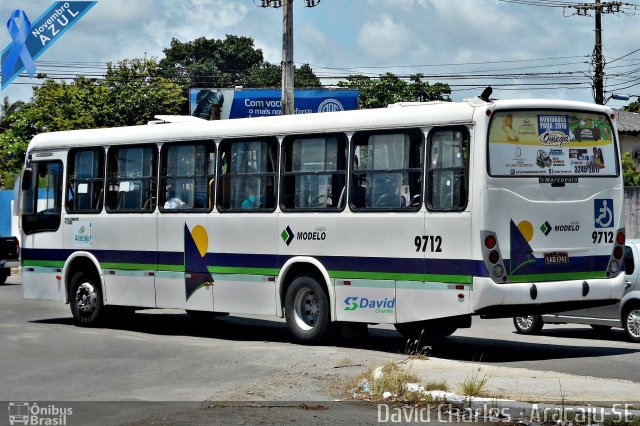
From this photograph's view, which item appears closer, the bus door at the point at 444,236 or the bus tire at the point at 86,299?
the bus door at the point at 444,236

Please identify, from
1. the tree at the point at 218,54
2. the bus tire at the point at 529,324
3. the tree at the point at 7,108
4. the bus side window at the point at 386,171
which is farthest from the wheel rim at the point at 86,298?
the tree at the point at 218,54

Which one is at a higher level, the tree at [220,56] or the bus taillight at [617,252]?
the tree at [220,56]

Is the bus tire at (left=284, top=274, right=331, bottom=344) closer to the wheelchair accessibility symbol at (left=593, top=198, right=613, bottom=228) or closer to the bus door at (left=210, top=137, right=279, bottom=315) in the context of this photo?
the bus door at (left=210, top=137, right=279, bottom=315)

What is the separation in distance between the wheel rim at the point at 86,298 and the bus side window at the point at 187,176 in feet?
7.52

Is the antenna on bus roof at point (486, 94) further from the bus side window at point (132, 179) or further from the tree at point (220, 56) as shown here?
the tree at point (220, 56)

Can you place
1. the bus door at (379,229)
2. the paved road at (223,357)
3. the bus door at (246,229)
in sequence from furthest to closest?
the bus door at (246,229), the bus door at (379,229), the paved road at (223,357)

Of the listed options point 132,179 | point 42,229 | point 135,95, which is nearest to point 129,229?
point 132,179

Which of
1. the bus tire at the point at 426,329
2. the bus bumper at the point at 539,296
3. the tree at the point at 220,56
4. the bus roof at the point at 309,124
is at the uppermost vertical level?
the tree at the point at 220,56

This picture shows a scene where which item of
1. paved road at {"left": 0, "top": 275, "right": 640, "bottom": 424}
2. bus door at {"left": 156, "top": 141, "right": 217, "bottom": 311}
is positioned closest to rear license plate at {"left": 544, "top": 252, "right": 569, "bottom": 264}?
paved road at {"left": 0, "top": 275, "right": 640, "bottom": 424}

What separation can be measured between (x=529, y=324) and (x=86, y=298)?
7.59 metres

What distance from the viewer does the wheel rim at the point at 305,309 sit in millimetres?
16562

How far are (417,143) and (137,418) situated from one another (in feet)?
19.8

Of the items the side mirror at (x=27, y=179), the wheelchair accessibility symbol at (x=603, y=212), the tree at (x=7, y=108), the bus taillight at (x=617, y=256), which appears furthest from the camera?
the tree at (x=7, y=108)

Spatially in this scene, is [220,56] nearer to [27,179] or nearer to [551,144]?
[27,179]
